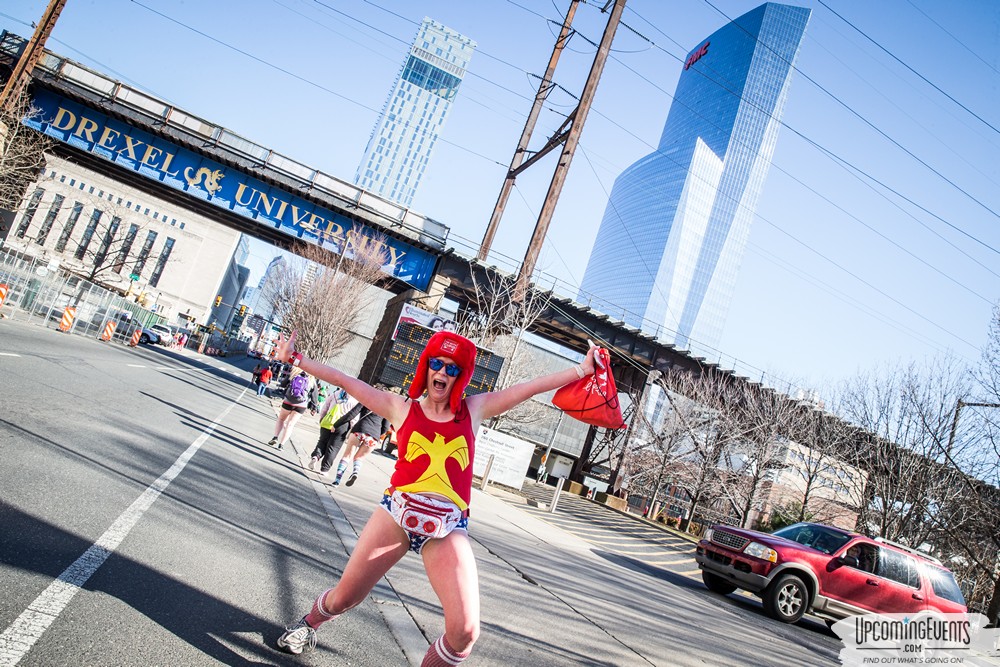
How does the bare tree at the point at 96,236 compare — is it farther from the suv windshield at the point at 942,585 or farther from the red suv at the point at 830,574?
the suv windshield at the point at 942,585

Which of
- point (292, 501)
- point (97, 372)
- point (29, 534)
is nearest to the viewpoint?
point (29, 534)

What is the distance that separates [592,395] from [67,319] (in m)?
30.9

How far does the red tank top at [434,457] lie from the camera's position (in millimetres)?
2965

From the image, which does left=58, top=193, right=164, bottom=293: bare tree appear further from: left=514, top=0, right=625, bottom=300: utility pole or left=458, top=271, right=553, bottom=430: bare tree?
left=514, top=0, right=625, bottom=300: utility pole

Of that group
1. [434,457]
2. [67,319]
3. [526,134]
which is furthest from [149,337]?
[434,457]

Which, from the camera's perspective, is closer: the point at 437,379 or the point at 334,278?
the point at 437,379

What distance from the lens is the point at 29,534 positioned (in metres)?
3.60

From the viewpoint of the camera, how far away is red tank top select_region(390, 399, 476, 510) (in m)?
2.96

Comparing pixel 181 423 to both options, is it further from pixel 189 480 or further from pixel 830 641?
pixel 830 641

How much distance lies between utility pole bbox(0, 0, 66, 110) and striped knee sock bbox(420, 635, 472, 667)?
81.0 feet

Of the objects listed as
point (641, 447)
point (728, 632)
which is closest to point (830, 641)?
point (728, 632)

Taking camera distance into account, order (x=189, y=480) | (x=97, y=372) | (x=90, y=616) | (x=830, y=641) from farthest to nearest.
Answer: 1. (x=97, y=372)
2. (x=830, y=641)
3. (x=189, y=480)
4. (x=90, y=616)

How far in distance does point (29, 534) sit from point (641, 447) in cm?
3210

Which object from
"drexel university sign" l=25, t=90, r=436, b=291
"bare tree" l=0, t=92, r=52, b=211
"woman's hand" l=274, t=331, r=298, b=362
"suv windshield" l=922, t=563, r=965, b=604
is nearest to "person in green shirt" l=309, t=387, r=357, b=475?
"woman's hand" l=274, t=331, r=298, b=362
